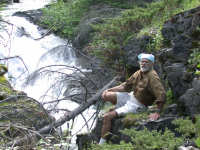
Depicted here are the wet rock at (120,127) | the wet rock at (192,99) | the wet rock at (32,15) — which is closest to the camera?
the wet rock at (192,99)

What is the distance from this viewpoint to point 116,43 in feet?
40.0

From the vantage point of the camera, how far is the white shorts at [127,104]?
669cm

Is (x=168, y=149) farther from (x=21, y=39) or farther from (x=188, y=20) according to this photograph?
(x=21, y=39)

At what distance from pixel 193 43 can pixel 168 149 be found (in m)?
2.82

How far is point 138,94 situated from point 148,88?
234mm

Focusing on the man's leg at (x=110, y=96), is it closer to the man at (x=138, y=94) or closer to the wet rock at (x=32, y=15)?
the man at (x=138, y=94)

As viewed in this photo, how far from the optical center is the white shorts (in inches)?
263

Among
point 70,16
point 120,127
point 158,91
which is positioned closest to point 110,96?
point 120,127

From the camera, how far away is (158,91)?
20.5ft

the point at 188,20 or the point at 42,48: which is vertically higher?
the point at 188,20

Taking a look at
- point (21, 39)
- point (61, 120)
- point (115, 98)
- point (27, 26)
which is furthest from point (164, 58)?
point (27, 26)

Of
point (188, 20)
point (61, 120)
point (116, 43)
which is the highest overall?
point (188, 20)

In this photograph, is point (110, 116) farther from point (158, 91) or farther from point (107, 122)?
point (158, 91)

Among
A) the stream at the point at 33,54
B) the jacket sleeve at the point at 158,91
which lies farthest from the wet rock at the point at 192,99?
the stream at the point at 33,54
